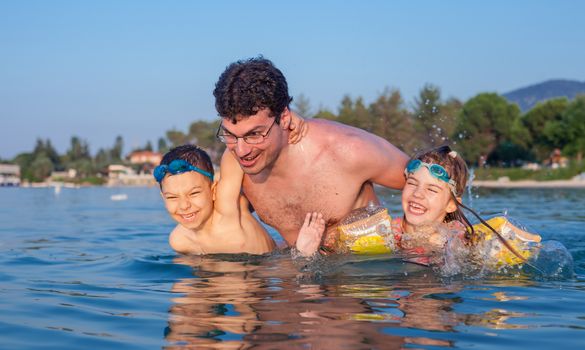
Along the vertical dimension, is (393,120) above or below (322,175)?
above

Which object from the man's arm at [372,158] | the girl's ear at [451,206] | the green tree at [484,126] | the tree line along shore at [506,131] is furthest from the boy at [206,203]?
the green tree at [484,126]

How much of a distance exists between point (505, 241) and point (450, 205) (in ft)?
2.61

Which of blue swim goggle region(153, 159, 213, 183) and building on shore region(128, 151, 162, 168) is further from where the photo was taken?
building on shore region(128, 151, 162, 168)

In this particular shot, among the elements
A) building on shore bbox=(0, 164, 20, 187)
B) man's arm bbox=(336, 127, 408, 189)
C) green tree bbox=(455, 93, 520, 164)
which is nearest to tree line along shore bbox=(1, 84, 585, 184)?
green tree bbox=(455, 93, 520, 164)

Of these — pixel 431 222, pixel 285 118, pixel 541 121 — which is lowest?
pixel 431 222

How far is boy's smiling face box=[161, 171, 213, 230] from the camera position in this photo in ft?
20.2

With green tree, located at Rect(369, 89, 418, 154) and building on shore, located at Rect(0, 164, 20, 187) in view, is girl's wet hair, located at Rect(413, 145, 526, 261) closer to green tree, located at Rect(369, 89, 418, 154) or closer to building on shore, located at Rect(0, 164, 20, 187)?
green tree, located at Rect(369, 89, 418, 154)

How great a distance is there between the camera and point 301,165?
6086 millimetres

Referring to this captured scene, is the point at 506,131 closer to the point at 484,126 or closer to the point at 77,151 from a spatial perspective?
the point at 484,126

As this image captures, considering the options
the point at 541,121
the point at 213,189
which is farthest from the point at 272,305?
the point at 541,121

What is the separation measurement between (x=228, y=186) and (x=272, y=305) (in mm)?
2347

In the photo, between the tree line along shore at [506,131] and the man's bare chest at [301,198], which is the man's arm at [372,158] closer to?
the man's bare chest at [301,198]

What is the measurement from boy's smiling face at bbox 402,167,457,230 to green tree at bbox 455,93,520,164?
4936 cm

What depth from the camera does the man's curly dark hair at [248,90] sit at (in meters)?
5.09
